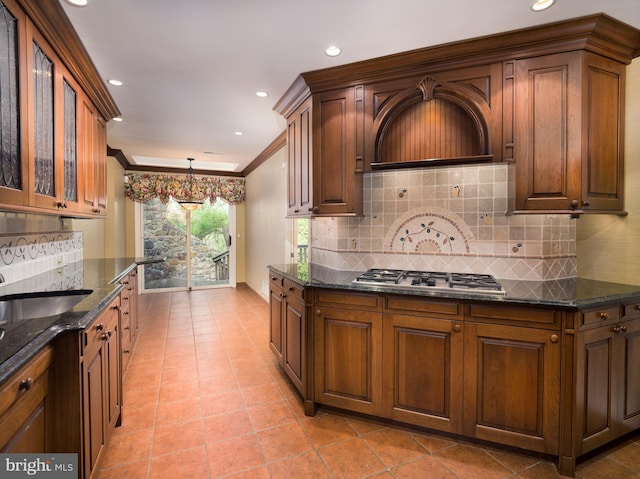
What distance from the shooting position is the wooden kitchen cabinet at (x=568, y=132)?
2.09 meters

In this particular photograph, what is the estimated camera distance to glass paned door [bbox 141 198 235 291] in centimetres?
678

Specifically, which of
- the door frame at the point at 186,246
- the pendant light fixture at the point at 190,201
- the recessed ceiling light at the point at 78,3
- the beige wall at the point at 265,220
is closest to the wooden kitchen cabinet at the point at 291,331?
the beige wall at the point at 265,220

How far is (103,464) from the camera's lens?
189cm

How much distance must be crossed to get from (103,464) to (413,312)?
199cm

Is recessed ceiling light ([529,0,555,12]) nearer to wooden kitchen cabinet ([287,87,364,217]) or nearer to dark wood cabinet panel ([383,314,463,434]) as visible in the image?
wooden kitchen cabinet ([287,87,364,217])

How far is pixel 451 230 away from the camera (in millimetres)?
2619

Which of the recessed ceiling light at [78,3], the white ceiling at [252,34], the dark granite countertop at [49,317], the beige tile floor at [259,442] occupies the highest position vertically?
the white ceiling at [252,34]

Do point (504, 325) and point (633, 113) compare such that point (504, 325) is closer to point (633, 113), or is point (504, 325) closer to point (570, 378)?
point (570, 378)

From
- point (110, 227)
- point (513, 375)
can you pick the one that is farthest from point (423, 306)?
point (110, 227)

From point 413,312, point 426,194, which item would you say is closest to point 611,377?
point 413,312

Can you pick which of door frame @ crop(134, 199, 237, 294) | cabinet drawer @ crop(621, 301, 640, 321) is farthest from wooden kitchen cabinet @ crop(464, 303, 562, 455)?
door frame @ crop(134, 199, 237, 294)

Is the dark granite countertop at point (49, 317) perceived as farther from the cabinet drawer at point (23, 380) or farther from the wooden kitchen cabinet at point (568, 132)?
the wooden kitchen cabinet at point (568, 132)

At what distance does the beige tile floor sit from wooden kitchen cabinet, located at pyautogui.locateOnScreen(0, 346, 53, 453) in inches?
31.9

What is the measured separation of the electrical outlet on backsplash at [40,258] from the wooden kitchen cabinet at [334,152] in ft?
6.14
